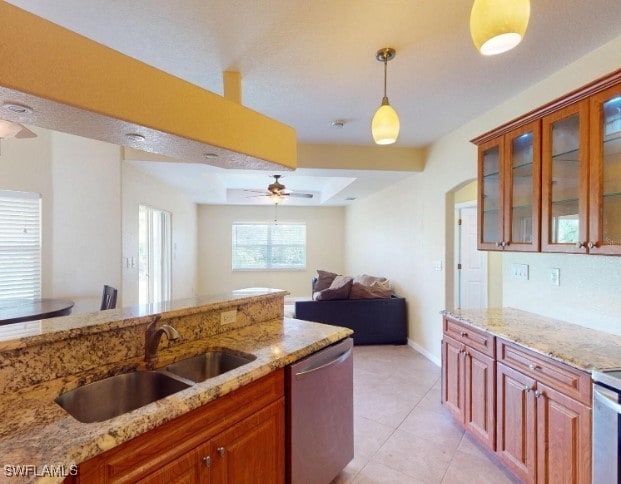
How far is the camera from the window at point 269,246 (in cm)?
802

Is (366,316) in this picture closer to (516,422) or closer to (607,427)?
(516,422)

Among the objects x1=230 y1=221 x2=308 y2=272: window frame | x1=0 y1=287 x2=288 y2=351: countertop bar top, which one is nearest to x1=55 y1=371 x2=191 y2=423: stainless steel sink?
x1=0 y1=287 x2=288 y2=351: countertop bar top

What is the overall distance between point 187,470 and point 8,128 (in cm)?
236

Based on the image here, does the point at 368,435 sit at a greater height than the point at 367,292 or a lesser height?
lesser

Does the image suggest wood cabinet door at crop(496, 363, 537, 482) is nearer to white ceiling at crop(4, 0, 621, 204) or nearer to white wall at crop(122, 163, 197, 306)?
white ceiling at crop(4, 0, 621, 204)

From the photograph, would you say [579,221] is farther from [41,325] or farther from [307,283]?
[307,283]

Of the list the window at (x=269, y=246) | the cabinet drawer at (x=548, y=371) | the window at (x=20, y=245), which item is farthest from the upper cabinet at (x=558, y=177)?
the window at (x=269, y=246)

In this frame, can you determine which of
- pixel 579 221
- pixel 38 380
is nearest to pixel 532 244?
pixel 579 221

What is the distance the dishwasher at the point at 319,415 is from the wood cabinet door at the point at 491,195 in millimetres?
1461

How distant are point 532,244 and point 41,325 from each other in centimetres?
275

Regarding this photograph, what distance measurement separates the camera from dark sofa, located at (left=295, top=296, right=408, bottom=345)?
4484mm

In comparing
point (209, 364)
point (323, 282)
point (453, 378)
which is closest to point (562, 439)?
point (453, 378)

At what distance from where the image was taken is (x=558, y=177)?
6.74 feet

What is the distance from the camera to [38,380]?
4.13 feet
